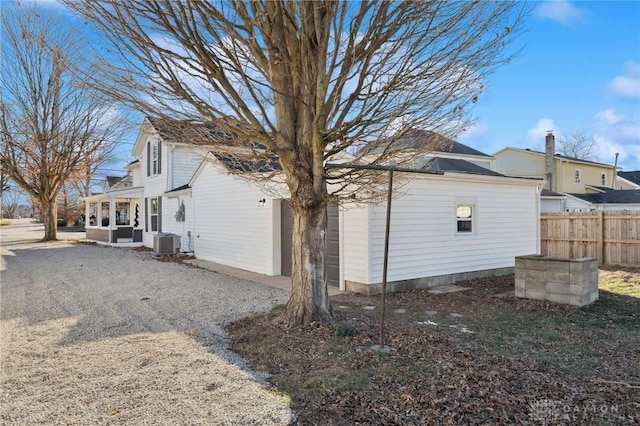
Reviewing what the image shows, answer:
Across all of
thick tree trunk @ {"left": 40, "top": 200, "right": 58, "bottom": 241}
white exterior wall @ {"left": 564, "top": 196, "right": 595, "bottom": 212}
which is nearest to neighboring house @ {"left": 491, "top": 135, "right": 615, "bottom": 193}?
white exterior wall @ {"left": 564, "top": 196, "right": 595, "bottom": 212}

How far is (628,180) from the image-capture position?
39.0 metres

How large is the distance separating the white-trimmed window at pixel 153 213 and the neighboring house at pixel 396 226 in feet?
17.1

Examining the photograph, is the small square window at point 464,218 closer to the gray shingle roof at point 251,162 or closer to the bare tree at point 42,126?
the gray shingle roof at point 251,162

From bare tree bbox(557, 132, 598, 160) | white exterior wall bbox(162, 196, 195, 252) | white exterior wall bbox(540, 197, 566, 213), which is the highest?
bare tree bbox(557, 132, 598, 160)

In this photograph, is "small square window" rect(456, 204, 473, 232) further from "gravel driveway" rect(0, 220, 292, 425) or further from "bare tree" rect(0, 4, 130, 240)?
"bare tree" rect(0, 4, 130, 240)

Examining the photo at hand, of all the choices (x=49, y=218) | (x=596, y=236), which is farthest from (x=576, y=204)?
(x=49, y=218)

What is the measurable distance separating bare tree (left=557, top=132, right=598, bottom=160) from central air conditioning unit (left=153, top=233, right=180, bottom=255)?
45.5m

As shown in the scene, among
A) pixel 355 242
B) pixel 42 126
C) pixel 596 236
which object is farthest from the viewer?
pixel 42 126

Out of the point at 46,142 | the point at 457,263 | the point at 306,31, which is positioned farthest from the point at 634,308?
the point at 46,142

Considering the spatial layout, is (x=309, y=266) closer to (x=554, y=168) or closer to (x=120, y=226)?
(x=120, y=226)

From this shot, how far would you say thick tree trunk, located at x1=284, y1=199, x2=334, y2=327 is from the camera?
5496mm

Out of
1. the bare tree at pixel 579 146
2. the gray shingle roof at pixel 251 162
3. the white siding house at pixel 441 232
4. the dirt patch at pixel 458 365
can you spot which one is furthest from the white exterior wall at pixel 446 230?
the bare tree at pixel 579 146

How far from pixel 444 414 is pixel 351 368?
1134 millimetres

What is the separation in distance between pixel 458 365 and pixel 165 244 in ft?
44.4
